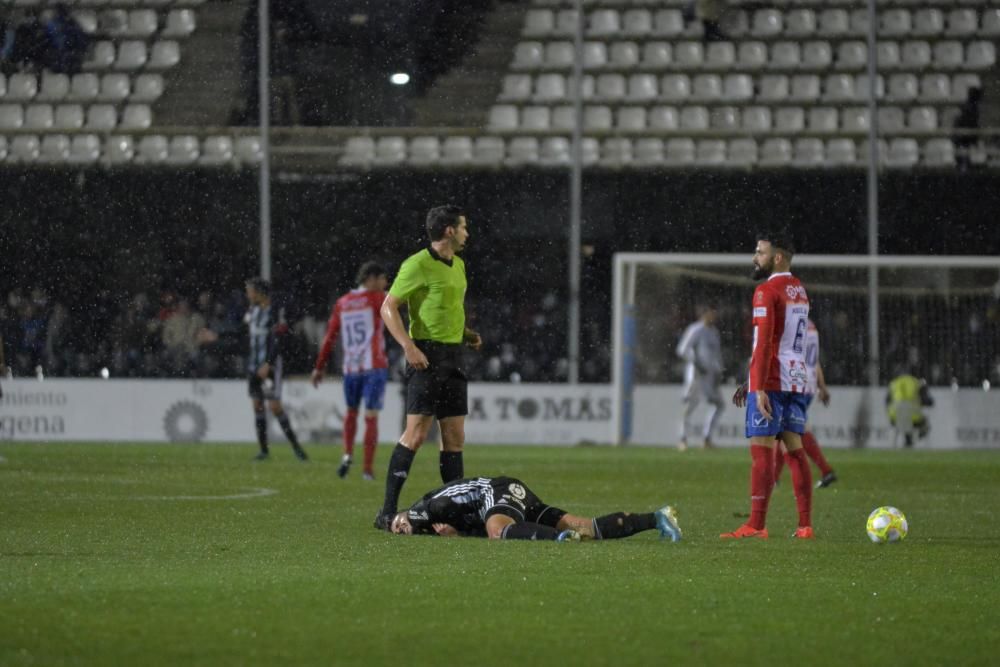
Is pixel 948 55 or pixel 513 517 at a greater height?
pixel 948 55

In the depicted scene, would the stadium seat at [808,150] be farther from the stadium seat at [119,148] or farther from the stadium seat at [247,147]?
the stadium seat at [119,148]

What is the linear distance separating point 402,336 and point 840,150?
61.4 feet

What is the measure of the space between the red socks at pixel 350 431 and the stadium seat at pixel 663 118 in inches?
510

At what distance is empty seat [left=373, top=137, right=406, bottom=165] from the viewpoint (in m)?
26.7

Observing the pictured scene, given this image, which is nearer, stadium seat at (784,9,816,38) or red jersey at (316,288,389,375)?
red jersey at (316,288,389,375)

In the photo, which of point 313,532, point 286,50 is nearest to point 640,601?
point 313,532

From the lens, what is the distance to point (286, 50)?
2656 centimetres

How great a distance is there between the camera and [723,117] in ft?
90.5

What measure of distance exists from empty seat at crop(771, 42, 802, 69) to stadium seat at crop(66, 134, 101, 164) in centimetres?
1104

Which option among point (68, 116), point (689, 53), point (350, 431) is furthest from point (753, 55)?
point (350, 431)

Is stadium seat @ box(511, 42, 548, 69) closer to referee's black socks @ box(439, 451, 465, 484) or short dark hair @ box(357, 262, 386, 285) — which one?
short dark hair @ box(357, 262, 386, 285)

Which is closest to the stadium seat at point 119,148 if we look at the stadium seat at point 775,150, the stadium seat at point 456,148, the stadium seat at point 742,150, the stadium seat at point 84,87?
the stadium seat at point 84,87

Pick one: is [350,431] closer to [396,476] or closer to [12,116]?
[396,476]

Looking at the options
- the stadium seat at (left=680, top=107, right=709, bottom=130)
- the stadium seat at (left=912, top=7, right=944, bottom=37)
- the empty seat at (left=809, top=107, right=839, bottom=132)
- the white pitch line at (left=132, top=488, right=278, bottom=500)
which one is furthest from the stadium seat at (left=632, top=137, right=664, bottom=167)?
A: the white pitch line at (left=132, top=488, right=278, bottom=500)
